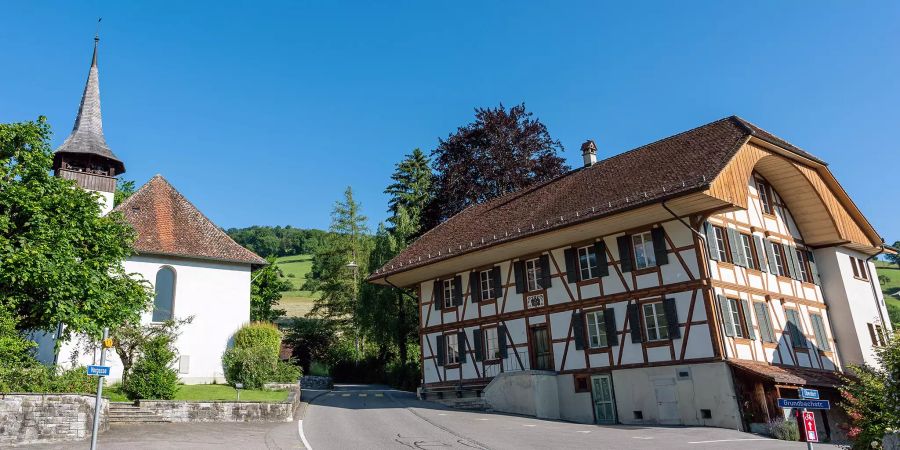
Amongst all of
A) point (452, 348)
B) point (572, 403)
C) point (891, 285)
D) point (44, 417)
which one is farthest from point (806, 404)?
point (891, 285)

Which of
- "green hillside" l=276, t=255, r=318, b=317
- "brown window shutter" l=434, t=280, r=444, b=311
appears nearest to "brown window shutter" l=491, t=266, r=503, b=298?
"brown window shutter" l=434, t=280, r=444, b=311

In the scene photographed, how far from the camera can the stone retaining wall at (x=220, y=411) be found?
1973 cm

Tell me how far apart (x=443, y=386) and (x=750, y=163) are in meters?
15.4

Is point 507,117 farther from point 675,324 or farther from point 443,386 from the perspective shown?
point 675,324

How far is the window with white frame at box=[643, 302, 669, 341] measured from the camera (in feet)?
74.1

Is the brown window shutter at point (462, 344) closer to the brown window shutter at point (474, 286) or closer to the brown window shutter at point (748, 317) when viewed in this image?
the brown window shutter at point (474, 286)

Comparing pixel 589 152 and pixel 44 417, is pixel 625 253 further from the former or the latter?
pixel 44 417

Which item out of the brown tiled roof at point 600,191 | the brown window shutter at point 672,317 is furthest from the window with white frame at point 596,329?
the brown tiled roof at point 600,191

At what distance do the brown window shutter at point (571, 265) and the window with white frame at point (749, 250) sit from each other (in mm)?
6035

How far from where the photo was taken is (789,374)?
2164 centimetres

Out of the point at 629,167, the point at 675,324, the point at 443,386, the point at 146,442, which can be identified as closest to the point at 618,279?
the point at 675,324

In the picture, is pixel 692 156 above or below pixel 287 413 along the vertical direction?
above

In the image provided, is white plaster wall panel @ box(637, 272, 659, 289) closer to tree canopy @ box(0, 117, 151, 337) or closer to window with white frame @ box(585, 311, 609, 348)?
window with white frame @ box(585, 311, 609, 348)

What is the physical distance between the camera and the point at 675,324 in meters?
22.2
